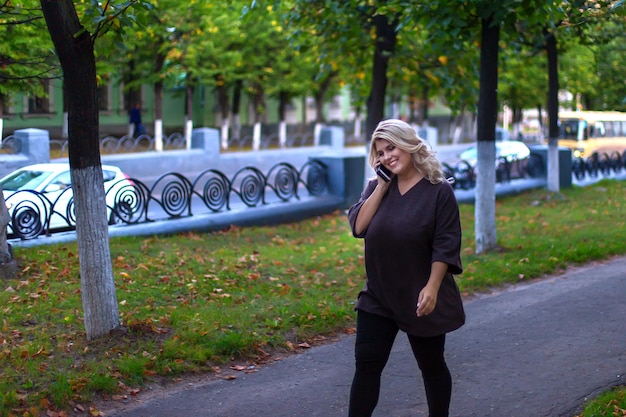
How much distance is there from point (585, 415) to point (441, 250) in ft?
5.64

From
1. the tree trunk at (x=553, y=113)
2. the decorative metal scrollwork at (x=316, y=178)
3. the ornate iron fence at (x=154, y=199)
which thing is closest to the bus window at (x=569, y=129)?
the tree trunk at (x=553, y=113)

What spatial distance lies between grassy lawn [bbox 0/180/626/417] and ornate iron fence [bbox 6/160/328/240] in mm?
721

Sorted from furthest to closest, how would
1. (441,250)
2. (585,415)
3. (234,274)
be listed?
1. (234,274)
2. (585,415)
3. (441,250)

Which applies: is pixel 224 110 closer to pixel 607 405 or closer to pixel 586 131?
pixel 586 131

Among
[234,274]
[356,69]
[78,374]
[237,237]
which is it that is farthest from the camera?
[356,69]

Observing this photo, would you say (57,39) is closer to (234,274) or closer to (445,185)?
(445,185)

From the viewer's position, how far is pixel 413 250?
4117 millimetres

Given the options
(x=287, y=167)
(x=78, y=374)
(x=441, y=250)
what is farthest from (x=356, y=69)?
(x=441, y=250)

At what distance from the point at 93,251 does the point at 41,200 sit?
4934mm

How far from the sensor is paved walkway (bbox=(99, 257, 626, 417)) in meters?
5.43

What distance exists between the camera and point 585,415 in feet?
16.5

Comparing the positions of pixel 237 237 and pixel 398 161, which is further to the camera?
pixel 237 237

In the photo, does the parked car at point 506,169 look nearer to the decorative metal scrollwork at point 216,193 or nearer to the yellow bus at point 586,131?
the decorative metal scrollwork at point 216,193

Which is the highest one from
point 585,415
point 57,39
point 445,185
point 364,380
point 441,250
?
point 57,39
